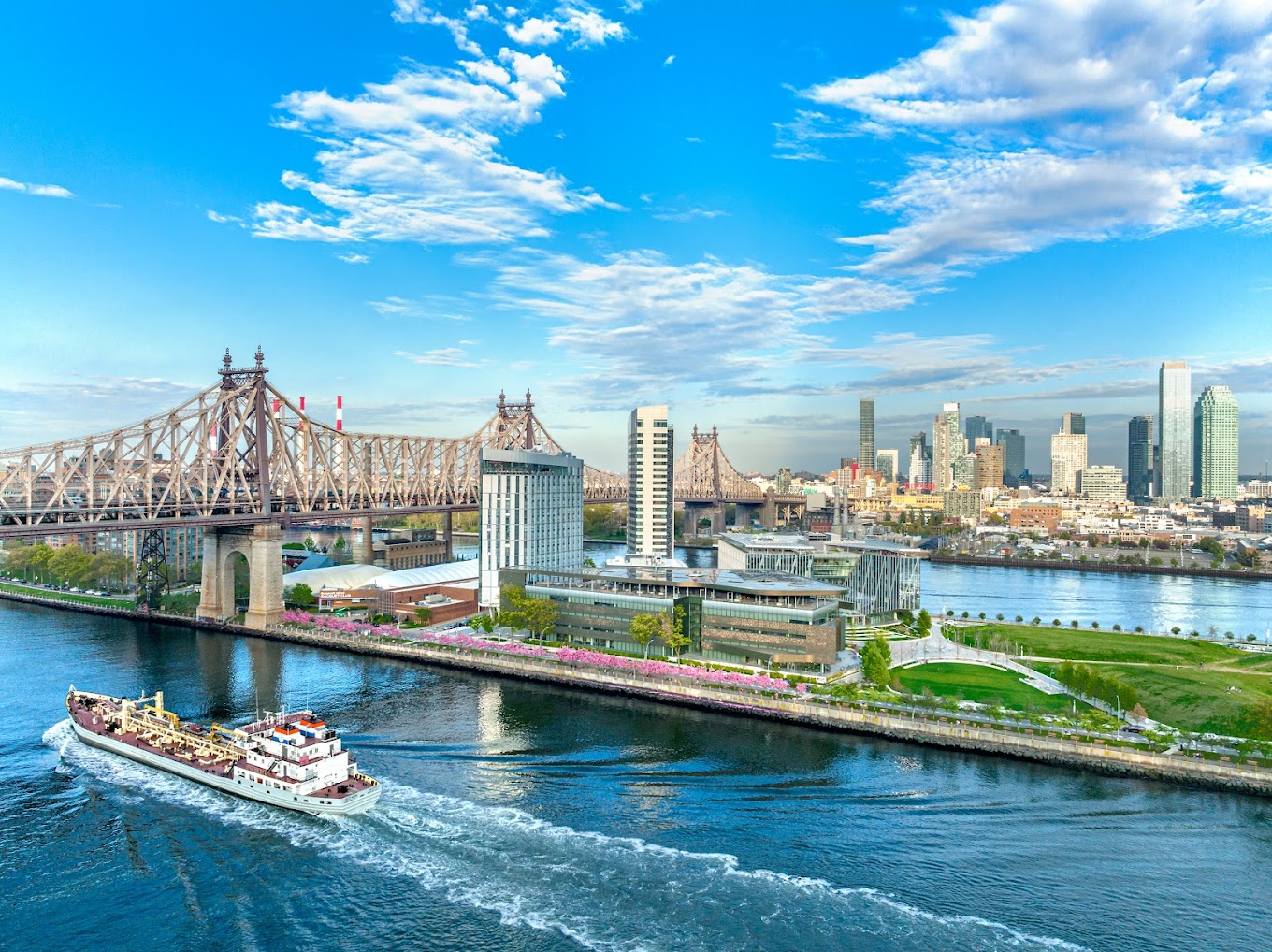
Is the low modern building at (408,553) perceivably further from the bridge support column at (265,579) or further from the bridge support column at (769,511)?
the bridge support column at (769,511)

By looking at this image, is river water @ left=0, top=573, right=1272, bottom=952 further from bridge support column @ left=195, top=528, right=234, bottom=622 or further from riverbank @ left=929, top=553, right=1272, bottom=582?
riverbank @ left=929, top=553, right=1272, bottom=582

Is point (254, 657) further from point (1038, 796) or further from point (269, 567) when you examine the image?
point (1038, 796)

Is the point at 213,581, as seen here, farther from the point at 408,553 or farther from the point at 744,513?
the point at 744,513

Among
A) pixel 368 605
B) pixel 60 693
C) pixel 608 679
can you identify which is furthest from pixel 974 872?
pixel 368 605

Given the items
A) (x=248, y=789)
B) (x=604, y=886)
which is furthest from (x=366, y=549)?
(x=604, y=886)

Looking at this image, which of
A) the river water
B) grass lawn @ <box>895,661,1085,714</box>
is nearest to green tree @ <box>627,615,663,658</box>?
the river water
